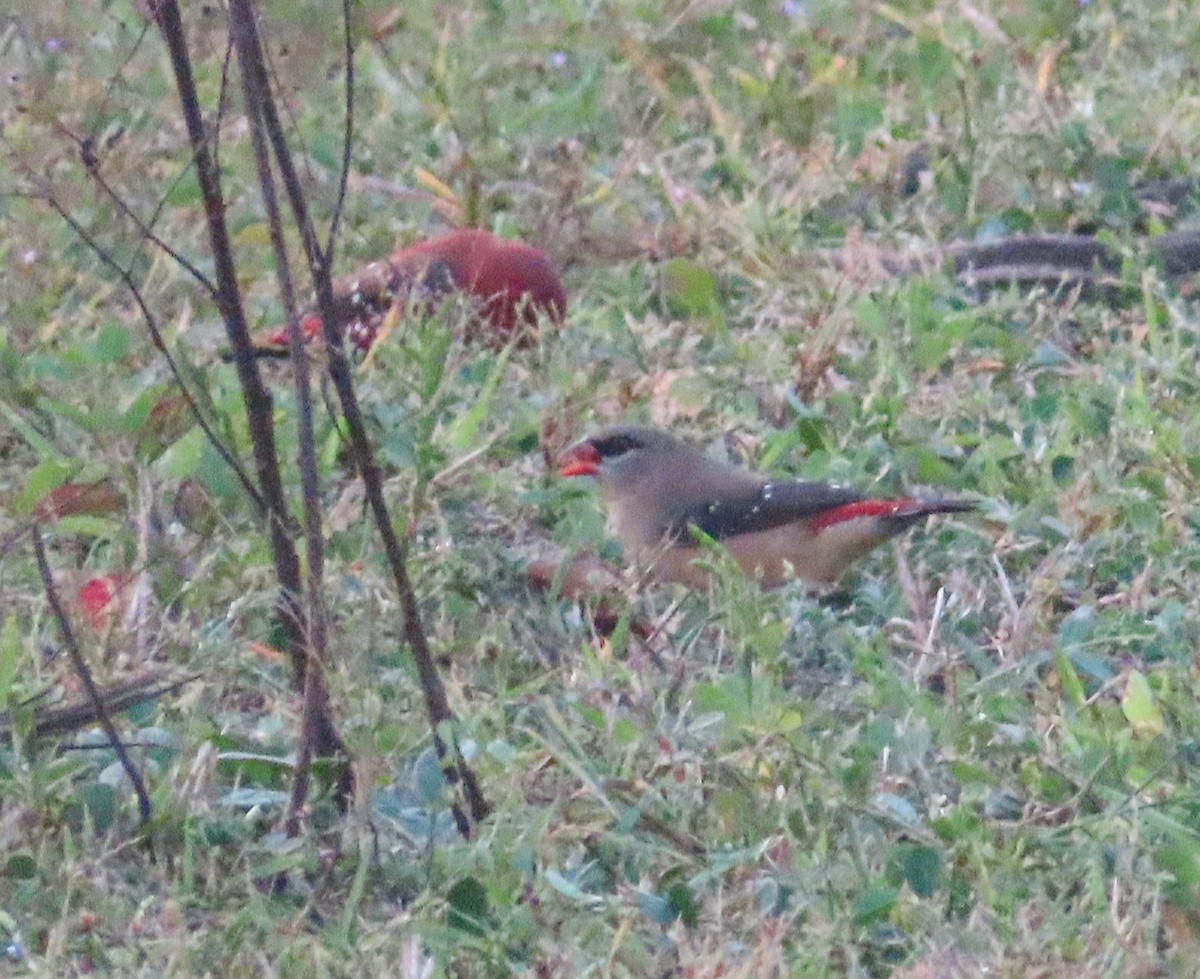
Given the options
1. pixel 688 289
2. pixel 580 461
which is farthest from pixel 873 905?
pixel 688 289

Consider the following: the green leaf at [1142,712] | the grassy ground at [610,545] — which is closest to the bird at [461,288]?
the grassy ground at [610,545]

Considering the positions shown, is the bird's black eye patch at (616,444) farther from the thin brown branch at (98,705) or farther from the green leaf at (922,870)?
the green leaf at (922,870)

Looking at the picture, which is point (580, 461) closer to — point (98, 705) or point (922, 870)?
point (98, 705)

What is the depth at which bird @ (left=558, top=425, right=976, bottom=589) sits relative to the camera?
4531mm

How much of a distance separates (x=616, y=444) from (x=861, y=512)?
59cm

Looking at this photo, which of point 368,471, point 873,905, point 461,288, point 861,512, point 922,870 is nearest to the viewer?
point 873,905

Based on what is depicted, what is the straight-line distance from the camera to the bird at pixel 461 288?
5.51 meters

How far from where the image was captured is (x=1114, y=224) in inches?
241

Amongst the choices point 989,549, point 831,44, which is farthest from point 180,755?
point 831,44

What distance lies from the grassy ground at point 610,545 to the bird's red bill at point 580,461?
70mm

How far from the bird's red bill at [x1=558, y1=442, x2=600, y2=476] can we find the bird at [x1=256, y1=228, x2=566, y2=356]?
2.12ft

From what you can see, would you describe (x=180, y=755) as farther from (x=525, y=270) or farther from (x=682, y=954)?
(x=525, y=270)

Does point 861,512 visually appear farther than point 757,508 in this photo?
No

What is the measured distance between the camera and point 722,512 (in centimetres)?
477
